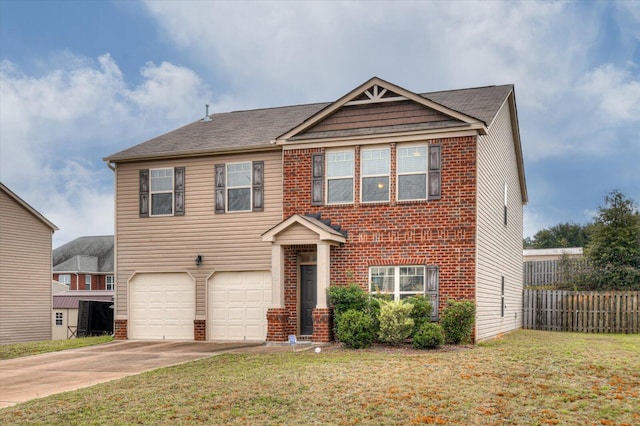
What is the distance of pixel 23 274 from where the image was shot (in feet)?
92.9

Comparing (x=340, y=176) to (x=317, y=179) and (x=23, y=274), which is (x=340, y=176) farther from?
(x=23, y=274)

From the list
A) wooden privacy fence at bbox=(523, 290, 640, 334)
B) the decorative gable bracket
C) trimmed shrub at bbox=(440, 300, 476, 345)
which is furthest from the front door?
wooden privacy fence at bbox=(523, 290, 640, 334)

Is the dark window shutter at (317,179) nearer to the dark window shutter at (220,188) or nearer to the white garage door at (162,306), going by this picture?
the dark window shutter at (220,188)

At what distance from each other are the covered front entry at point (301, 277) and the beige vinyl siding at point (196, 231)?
1446 mm

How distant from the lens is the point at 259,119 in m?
23.4

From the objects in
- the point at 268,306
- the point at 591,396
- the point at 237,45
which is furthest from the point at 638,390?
the point at 237,45

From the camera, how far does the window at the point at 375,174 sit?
18.3 metres

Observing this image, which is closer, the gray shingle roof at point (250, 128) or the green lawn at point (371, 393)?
the green lawn at point (371, 393)

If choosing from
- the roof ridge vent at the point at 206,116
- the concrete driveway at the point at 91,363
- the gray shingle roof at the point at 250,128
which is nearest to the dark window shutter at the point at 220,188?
the gray shingle roof at the point at 250,128

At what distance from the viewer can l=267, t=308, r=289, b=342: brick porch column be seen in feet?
59.2

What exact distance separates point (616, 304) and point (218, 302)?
562 inches

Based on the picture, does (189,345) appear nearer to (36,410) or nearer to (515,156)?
(36,410)

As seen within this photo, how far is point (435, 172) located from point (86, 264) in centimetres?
4072

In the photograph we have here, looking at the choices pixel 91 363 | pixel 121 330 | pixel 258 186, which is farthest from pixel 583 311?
pixel 91 363
